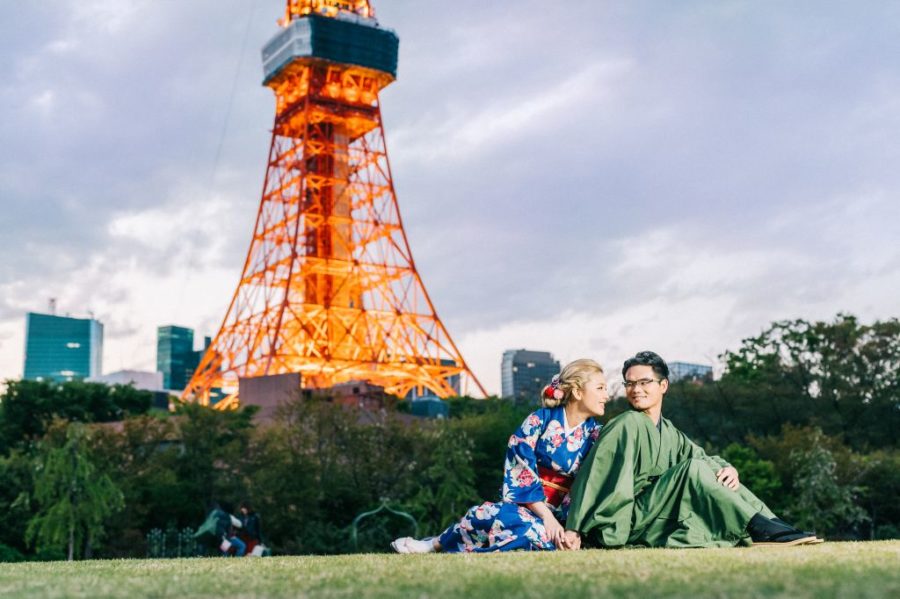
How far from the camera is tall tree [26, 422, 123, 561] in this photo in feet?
59.0

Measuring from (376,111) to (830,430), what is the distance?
26.0 meters

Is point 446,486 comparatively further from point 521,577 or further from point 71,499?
Result: point 521,577

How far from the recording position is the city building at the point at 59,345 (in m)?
176

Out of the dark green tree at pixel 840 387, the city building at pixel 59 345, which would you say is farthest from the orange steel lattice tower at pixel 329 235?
the city building at pixel 59 345

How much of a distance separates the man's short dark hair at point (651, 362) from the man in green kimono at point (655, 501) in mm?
353

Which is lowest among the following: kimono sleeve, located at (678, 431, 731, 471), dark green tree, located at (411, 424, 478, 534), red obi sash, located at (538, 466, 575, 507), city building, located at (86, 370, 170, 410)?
dark green tree, located at (411, 424, 478, 534)

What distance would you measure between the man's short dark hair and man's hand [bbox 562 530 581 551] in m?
1.15

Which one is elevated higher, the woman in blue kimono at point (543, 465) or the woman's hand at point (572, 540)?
the woman in blue kimono at point (543, 465)

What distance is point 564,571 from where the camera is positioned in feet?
12.0

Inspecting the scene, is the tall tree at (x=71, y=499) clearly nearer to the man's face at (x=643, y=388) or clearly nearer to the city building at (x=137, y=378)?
the man's face at (x=643, y=388)

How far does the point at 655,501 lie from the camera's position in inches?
222

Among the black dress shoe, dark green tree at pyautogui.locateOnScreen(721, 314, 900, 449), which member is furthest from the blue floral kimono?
dark green tree at pyautogui.locateOnScreen(721, 314, 900, 449)

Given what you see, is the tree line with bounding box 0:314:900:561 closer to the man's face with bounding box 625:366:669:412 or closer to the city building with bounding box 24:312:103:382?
the man's face with bounding box 625:366:669:412

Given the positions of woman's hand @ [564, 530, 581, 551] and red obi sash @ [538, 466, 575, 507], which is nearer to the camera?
woman's hand @ [564, 530, 581, 551]
